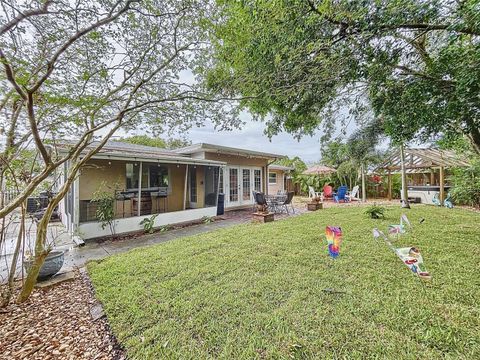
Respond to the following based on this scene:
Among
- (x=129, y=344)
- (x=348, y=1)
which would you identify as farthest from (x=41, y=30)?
(x=348, y=1)

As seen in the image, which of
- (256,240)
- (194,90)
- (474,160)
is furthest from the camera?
(474,160)

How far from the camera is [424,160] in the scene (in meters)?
11.9

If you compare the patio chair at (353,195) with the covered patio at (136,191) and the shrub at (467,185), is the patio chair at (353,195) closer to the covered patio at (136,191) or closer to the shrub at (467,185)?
the shrub at (467,185)

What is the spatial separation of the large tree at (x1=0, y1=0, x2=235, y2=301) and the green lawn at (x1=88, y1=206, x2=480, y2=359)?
5.83ft

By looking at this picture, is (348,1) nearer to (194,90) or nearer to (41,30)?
(194,90)

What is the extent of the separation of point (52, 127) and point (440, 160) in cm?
1565

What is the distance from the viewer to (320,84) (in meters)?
4.73

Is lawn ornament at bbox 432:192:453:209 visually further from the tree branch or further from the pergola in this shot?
the tree branch

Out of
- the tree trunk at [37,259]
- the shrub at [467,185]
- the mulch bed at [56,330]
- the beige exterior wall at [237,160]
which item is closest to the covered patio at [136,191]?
the beige exterior wall at [237,160]

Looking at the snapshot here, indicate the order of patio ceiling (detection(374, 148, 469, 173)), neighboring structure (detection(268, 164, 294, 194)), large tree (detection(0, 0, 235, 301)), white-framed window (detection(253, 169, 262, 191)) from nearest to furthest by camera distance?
large tree (detection(0, 0, 235, 301)) < patio ceiling (detection(374, 148, 469, 173)) < white-framed window (detection(253, 169, 262, 191)) < neighboring structure (detection(268, 164, 294, 194))

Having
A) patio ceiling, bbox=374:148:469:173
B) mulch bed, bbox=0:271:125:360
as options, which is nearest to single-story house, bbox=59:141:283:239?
mulch bed, bbox=0:271:125:360

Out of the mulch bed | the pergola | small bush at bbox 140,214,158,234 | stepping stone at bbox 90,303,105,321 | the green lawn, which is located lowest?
the mulch bed

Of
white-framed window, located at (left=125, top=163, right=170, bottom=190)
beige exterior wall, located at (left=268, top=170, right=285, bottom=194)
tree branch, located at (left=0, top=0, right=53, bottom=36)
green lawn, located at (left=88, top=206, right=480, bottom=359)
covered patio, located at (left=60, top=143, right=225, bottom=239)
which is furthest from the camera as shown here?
beige exterior wall, located at (left=268, top=170, right=285, bottom=194)

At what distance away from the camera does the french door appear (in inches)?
453
